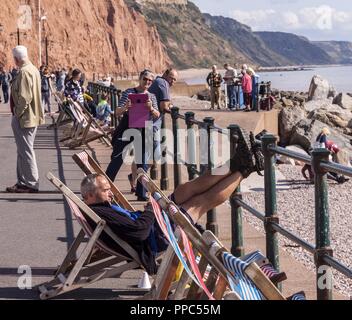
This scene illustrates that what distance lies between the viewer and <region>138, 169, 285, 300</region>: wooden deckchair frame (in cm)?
388

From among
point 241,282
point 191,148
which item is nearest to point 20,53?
point 191,148

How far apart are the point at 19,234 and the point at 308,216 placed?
238 inches

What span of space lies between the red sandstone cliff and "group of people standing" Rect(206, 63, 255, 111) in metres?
43.5

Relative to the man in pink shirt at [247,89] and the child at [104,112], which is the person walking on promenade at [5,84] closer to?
the man in pink shirt at [247,89]

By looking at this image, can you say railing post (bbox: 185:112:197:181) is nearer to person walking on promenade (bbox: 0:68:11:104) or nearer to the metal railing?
the metal railing

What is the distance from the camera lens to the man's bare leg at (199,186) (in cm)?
657

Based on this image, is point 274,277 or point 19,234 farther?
point 19,234

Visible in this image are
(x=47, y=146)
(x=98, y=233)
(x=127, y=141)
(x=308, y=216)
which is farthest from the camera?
(x=47, y=146)

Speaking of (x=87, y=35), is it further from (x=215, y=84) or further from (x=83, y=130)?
(x=83, y=130)

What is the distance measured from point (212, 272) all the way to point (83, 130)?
12392 millimetres

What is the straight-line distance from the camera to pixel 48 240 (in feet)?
26.5

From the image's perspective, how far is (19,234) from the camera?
834 centimetres

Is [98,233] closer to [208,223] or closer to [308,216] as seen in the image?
[208,223]
